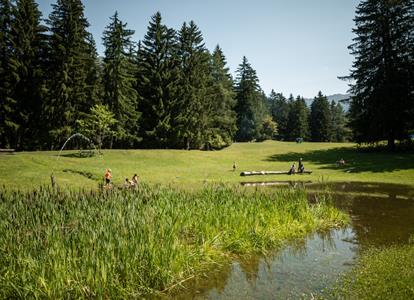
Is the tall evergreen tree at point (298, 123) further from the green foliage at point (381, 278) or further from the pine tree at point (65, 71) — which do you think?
the green foliage at point (381, 278)

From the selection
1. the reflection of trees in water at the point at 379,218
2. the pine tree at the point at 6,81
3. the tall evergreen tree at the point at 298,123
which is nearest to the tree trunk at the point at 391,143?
the reflection of trees in water at the point at 379,218

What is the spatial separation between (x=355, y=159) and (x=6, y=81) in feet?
138

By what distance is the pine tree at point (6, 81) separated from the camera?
39.1 m

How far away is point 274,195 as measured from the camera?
511 inches

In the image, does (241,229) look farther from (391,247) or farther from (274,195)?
(391,247)

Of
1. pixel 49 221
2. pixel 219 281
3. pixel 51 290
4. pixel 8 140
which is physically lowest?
pixel 219 281

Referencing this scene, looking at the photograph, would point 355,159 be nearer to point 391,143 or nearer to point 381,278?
point 391,143

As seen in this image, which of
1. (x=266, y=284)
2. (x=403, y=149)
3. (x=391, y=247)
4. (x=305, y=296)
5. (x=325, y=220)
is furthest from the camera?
(x=403, y=149)

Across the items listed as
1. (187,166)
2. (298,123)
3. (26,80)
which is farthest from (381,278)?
(298,123)

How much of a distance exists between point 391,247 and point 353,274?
2.65 meters

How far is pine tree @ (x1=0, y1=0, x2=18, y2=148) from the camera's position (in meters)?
39.1

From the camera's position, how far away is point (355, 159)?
37.5m

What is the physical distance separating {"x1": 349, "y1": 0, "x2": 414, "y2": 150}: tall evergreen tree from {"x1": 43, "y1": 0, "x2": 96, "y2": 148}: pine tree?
118 feet

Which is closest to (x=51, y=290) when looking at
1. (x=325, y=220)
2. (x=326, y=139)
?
(x=325, y=220)
